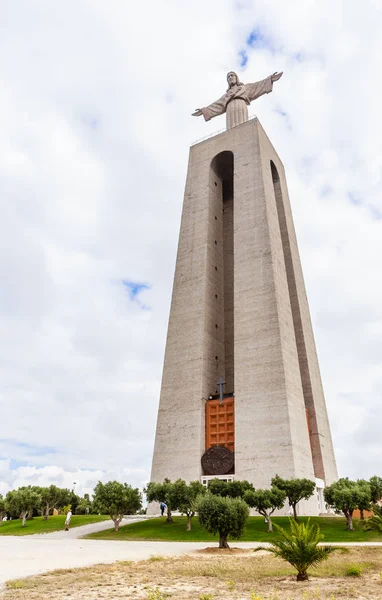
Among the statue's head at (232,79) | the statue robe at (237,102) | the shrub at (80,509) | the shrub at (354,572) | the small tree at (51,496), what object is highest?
the statue's head at (232,79)

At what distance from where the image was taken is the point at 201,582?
955cm

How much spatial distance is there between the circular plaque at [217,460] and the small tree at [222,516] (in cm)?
1580

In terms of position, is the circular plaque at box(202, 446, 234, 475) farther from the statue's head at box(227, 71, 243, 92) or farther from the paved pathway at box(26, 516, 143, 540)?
the statue's head at box(227, 71, 243, 92)

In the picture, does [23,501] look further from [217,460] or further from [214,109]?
[214,109]

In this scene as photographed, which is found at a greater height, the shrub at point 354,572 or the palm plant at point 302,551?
the palm plant at point 302,551

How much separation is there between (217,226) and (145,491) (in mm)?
26829

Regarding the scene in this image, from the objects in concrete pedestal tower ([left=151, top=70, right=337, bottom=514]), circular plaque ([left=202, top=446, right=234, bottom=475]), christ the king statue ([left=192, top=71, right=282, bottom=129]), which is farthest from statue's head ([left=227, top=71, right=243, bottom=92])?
circular plaque ([left=202, top=446, right=234, bottom=475])

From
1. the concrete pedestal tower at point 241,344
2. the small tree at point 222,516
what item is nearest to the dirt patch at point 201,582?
the small tree at point 222,516

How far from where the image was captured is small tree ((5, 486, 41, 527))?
33.8 meters

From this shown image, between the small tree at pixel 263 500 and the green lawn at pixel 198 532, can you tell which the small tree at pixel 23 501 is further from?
the small tree at pixel 263 500

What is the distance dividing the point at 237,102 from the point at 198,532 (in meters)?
44.5

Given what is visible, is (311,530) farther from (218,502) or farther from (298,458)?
(298,458)

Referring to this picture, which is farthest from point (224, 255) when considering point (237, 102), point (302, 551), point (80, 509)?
point (302, 551)

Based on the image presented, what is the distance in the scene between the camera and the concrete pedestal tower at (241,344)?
105ft
